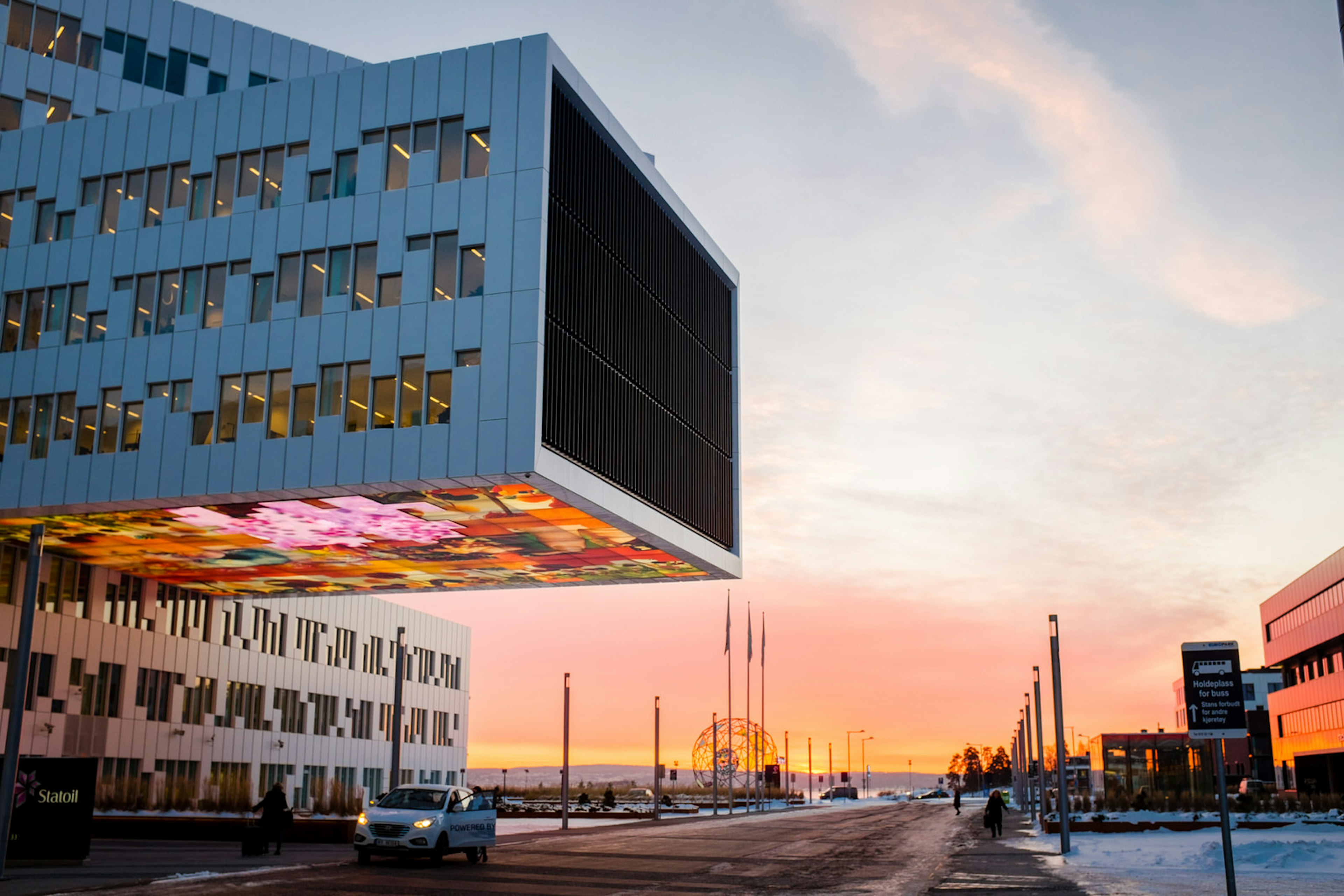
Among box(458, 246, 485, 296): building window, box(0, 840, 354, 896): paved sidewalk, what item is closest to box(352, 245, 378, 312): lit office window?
box(458, 246, 485, 296): building window

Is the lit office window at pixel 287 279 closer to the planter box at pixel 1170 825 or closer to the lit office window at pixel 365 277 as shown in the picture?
the lit office window at pixel 365 277

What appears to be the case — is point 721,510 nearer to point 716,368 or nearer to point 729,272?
point 716,368

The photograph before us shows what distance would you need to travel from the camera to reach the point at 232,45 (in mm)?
59812

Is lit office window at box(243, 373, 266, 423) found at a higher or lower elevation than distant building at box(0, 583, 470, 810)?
higher

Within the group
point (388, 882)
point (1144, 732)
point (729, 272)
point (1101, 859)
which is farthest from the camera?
point (1144, 732)

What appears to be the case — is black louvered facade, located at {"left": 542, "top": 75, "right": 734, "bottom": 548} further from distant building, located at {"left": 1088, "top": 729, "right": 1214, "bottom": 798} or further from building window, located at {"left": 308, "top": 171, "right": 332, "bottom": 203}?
distant building, located at {"left": 1088, "top": 729, "right": 1214, "bottom": 798}

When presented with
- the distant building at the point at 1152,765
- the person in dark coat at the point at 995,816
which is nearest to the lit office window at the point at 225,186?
the person in dark coat at the point at 995,816

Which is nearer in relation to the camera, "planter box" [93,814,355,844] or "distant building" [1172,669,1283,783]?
"planter box" [93,814,355,844]

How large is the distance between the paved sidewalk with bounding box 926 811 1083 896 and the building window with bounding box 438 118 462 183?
83.1 feet

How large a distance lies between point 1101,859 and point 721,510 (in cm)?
2481

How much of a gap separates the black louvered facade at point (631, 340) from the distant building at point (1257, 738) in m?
82.8

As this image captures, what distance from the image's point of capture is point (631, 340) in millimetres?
45469

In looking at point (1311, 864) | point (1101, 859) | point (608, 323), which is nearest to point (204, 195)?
point (608, 323)

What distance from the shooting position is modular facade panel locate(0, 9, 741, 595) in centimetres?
3772
